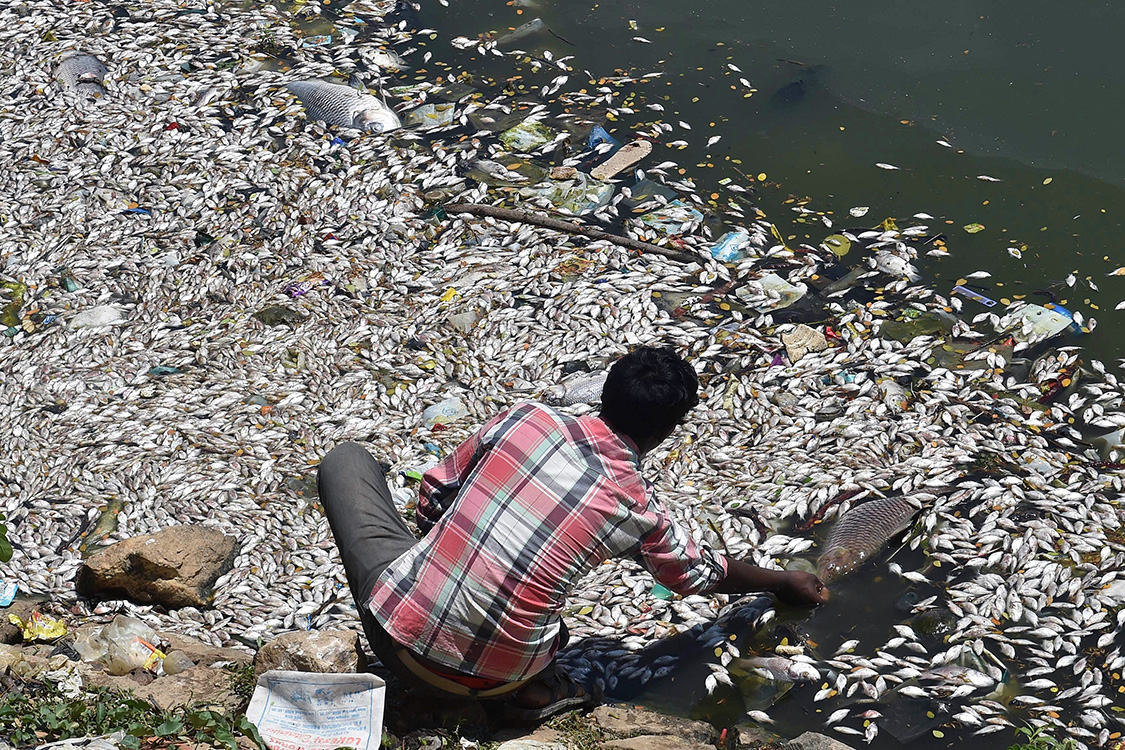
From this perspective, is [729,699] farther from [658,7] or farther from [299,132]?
[658,7]

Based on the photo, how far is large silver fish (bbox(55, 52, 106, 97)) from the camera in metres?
7.60

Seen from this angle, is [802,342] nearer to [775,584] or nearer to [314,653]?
[775,584]

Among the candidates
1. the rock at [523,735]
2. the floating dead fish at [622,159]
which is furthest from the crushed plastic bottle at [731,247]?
the rock at [523,735]

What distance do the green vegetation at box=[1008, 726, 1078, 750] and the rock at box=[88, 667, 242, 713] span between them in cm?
244

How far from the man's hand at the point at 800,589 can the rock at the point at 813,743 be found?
22.3 inches

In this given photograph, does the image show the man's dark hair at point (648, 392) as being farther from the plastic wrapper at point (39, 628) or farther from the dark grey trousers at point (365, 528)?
the plastic wrapper at point (39, 628)

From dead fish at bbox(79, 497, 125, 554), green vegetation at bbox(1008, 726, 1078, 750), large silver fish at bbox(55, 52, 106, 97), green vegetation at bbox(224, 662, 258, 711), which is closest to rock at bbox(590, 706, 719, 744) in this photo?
green vegetation at bbox(1008, 726, 1078, 750)

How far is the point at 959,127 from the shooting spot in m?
6.82

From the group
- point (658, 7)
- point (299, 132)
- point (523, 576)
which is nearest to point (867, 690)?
point (523, 576)

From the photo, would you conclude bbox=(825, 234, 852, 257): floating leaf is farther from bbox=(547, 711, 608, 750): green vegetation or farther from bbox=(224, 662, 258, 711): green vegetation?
bbox=(224, 662, 258, 711): green vegetation

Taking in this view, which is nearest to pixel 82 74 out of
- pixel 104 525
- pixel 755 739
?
pixel 104 525

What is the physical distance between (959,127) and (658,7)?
8.51ft

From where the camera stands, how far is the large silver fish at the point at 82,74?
7602 mm

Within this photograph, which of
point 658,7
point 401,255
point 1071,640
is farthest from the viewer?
point 658,7
